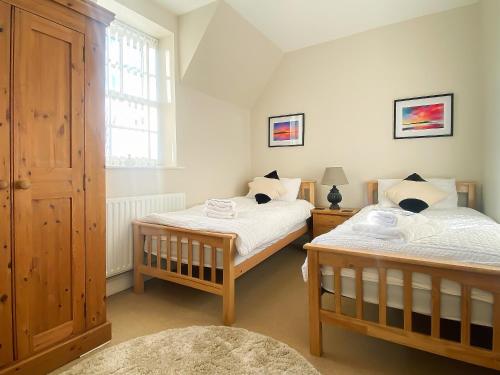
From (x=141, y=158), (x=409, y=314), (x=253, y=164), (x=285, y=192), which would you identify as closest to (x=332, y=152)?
(x=285, y=192)

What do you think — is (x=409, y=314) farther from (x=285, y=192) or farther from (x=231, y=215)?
(x=285, y=192)

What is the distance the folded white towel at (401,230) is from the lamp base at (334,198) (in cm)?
154

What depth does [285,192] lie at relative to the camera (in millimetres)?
3600

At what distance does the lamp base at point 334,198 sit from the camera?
3414mm

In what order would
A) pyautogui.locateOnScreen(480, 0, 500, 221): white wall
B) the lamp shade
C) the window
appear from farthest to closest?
the lamp shade, the window, pyautogui.locateOnScreen(480, 0, 500, 221): white wall

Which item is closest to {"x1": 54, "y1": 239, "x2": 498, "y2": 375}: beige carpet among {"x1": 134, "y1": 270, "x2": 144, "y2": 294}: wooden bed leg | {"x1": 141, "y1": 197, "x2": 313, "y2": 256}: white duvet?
{"x1": 134, "y1": 270, "x2": 144, "y2": 294}: wooden bed leg

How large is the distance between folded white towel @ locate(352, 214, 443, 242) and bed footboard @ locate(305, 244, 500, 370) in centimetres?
23

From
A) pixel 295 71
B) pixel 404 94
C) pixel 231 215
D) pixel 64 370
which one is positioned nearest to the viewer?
pixel 64 370

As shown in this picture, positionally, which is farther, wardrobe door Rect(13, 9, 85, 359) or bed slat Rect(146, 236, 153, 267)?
bed slat Rect(146, 236, 153, 267)

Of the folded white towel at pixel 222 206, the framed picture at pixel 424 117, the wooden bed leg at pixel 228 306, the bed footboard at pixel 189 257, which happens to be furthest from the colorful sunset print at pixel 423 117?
the wooden bed leg at pixel 228 306

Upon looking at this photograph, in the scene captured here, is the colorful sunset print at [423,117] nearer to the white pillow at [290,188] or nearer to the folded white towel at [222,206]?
the white pillow at [290,188]

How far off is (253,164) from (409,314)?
3185 millimetres

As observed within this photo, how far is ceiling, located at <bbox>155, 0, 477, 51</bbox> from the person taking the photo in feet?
9.40

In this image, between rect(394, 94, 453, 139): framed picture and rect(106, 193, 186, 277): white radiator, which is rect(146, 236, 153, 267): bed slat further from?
rect(394, 94, 453, 139): framed picture
